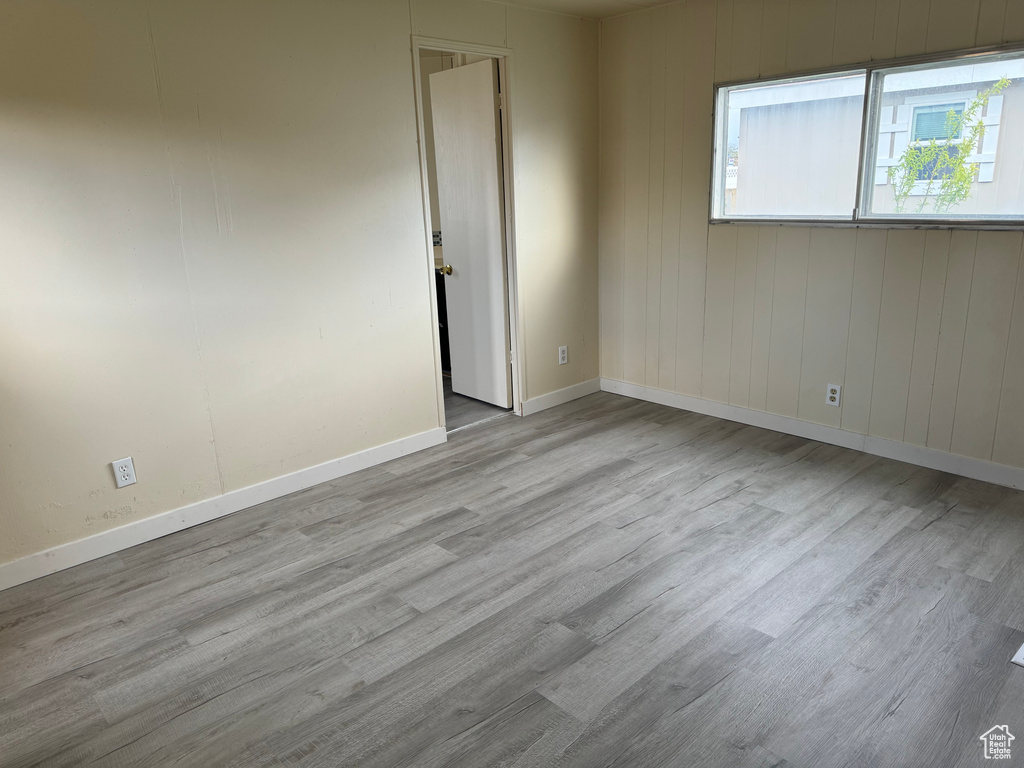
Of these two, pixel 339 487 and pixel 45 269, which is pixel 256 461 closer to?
pixel 339 487

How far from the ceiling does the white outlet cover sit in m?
3.06

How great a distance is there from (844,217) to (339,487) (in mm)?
2903

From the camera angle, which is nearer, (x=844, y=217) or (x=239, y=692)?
(x=239, y=692)

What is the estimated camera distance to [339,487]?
11.5 feet

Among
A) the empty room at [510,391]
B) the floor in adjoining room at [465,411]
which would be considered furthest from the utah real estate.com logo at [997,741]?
the floor in adjoining room at [465,411]

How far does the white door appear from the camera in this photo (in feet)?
13.7

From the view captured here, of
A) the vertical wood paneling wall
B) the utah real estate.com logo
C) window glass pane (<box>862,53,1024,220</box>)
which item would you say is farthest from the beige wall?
the utah real estate.com logo

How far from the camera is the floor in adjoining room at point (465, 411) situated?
14.4 feet

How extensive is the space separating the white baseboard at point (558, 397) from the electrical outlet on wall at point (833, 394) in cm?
162

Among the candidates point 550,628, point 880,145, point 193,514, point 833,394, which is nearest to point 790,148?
point 880,145

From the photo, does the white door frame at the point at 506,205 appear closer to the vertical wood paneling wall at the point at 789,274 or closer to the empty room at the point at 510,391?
the empty room at the point at 510,391

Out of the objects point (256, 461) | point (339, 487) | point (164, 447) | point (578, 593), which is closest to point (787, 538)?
point (578, 593)

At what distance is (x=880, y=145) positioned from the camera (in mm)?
3311

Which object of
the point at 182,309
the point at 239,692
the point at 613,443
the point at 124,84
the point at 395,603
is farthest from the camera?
the point at 613,443
